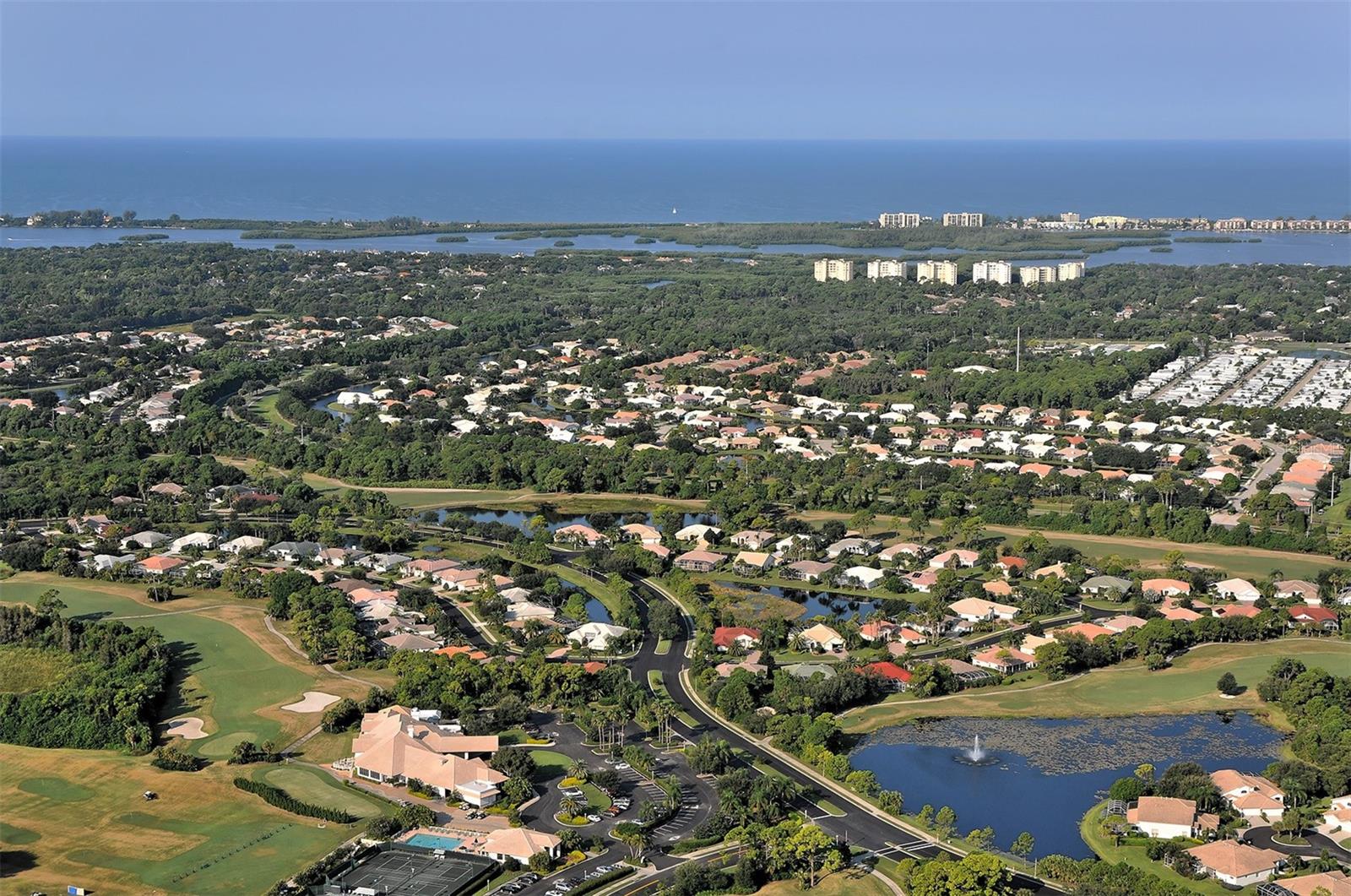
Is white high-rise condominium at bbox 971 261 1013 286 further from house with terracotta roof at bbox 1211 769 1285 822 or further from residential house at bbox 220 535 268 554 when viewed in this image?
house with terracotta roof at bbox 1211 769 1285 822

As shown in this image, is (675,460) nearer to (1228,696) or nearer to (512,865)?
(1228,696)

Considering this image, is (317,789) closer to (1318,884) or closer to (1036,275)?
(1318,884)

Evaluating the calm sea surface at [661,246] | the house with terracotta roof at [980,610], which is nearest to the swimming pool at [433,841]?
the house with terracotta roof at [980,610]

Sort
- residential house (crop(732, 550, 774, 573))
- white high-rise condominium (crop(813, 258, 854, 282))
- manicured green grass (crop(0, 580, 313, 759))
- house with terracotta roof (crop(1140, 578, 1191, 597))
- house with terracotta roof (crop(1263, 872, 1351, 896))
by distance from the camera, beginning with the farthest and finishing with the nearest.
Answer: white high-rise condominium (crop(813, 258, 854, 282)), residential house (crop(732, 550, 774, 573)), house with terracotta roof (crop(1140, 578, 1191, 597)), manicured green grass (crop(0, 580, 313, 759)), house with terracotta roof (crop(1263, 872, 1351, 896))

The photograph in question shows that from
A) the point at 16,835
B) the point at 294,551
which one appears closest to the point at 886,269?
the point at 294,551

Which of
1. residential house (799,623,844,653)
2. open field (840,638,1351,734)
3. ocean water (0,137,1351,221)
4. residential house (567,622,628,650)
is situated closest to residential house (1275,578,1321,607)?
open field (840,638,1351,734)
